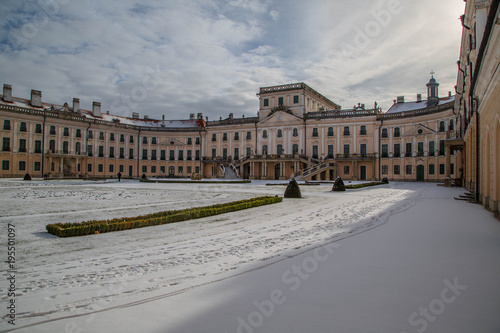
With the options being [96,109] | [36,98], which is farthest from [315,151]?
[36,98]

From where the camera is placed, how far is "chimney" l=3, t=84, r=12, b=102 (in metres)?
48.8

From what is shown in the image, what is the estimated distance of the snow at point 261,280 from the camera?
12.1ft

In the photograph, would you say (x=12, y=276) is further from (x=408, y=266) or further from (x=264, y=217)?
(x=264, y=217)

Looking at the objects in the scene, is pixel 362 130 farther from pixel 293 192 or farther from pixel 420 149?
pixel 293 192

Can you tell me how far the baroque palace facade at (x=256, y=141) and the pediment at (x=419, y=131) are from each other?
5.8 inches

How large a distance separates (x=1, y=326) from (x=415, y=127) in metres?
52.6

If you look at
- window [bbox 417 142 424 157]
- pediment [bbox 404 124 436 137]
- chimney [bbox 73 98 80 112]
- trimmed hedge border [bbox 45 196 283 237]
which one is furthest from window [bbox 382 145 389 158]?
chimney [bbox 73 98 80 112]

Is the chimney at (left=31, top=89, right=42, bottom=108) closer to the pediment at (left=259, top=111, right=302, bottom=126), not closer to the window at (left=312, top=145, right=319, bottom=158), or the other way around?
the pediment at (left=259, top=111, right=302, bottom=126)

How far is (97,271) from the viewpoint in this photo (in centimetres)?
541

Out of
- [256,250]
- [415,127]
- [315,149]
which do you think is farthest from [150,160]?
[256,250]

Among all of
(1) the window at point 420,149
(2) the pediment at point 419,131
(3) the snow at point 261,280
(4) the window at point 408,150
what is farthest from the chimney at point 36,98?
(1) the window at point 420,149

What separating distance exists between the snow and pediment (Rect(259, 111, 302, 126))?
159ft

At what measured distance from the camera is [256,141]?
60219 mm

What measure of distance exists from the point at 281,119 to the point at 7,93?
42.3 metres
